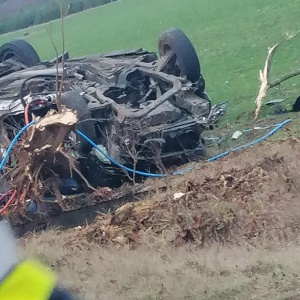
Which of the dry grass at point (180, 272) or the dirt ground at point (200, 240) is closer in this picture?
the dry grass at point (180, 272)

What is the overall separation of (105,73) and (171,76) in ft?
2.76

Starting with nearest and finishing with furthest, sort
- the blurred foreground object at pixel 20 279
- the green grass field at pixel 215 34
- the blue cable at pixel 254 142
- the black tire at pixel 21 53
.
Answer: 1. the blurred foreground object at pixel 20 279
2. the blue cable at pixel 254 142
3. the black tire at pixel 21 53
4. the green grass field at pixel 215 34

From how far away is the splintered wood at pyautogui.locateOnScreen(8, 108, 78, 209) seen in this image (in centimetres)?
697

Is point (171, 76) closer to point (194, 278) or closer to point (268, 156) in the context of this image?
point (268, 156)

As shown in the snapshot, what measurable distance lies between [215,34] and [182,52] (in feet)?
32.8

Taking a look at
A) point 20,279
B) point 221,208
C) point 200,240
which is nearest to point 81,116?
point 221,208

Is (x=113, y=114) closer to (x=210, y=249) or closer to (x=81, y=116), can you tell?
(x=81, y=116)

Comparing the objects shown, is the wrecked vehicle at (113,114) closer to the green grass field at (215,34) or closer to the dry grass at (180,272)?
the green grass field at (215,34)

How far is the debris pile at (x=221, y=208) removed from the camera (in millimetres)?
5727

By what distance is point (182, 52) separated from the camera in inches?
401

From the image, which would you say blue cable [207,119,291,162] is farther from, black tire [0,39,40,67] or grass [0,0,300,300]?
black tire [0,39,40,67]

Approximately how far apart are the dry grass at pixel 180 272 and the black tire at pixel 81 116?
240cm

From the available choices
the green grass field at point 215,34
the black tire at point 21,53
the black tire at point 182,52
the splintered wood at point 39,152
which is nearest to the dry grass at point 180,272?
the splintered wood at point 39,152

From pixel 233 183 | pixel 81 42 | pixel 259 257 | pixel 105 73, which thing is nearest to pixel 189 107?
pixel 105 73
